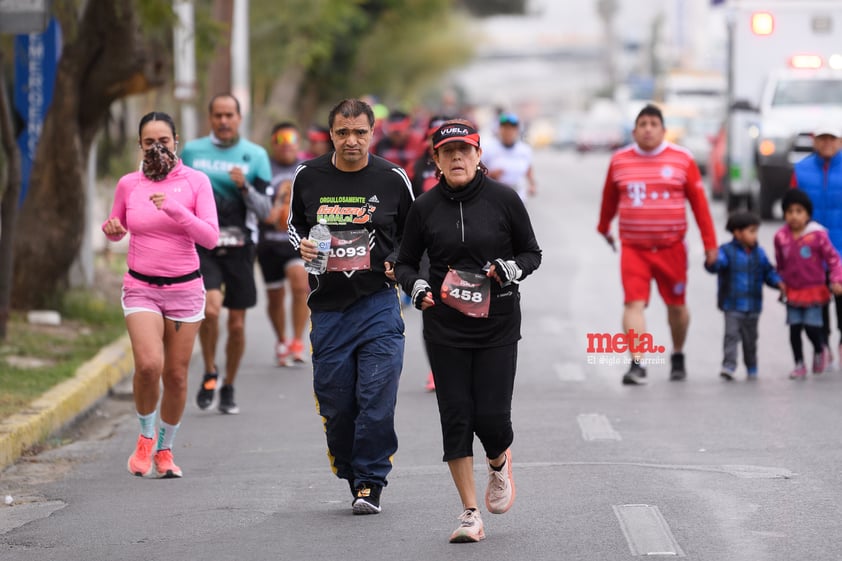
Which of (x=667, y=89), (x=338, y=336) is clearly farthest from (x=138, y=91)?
(x=667, y=89)

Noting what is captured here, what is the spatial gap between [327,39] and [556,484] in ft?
106

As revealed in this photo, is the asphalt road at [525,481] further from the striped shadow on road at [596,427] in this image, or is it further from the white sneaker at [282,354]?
the white sneaker at [282,354]

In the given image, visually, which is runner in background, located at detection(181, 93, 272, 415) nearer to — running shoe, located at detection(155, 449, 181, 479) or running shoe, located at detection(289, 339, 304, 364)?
running shoe, located at detection(155, 449, 181, 479)

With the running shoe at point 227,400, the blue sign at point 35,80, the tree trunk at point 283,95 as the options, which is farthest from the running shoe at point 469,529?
the tree trunk at point 283,95

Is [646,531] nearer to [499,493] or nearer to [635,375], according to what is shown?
[499,493]

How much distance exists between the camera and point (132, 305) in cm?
891

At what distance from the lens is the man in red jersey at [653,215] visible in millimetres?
12188

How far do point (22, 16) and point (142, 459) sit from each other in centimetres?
447

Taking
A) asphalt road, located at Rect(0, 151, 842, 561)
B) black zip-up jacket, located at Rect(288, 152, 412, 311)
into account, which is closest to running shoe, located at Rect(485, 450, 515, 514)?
asphalt road, located at Rect(0, 151, 842, 561)

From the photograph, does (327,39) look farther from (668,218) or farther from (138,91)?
(668,218)

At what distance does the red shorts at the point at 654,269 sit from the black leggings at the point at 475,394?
506cm

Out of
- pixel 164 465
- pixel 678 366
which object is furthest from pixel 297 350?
pixel 164 465

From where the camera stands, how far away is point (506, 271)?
286 inches

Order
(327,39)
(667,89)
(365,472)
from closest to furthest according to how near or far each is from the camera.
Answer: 1. (365,472)
2. (327,39)
3. (667,89)
